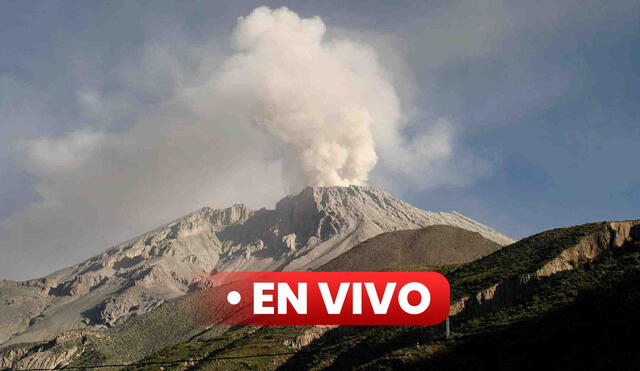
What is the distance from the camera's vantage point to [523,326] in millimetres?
47719

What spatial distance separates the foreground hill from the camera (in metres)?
40.2

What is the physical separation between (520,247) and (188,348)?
267 ft

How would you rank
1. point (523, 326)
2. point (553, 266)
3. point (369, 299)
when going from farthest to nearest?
point (369, 299) < point (553, 266) < point (523, 326)

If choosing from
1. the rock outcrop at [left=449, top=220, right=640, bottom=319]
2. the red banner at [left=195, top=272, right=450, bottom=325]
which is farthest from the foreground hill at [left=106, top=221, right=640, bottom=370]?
the red banner at [left=195, top=272, right=450, bottom=325]

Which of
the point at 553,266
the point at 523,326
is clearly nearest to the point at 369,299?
the point at 553,266

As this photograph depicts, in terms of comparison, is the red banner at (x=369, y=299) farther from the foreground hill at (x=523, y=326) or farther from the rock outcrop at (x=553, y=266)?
the rock outcrop at (x=553, y=266)

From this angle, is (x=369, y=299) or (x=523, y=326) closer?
(x=523, y=326)

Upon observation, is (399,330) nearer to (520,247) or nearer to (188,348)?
(520,247)

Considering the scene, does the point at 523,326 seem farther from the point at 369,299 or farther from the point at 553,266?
the point at 369,299

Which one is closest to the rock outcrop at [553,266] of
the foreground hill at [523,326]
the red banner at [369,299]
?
the foreground hill at [523,326]

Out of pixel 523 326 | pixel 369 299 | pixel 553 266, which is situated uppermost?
pixel 553 266

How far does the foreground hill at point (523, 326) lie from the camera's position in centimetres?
4022

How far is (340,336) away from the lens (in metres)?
88.6

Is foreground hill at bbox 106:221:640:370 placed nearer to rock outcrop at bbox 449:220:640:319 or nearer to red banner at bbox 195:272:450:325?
rock outcrop at bbox 449:220:640:319
